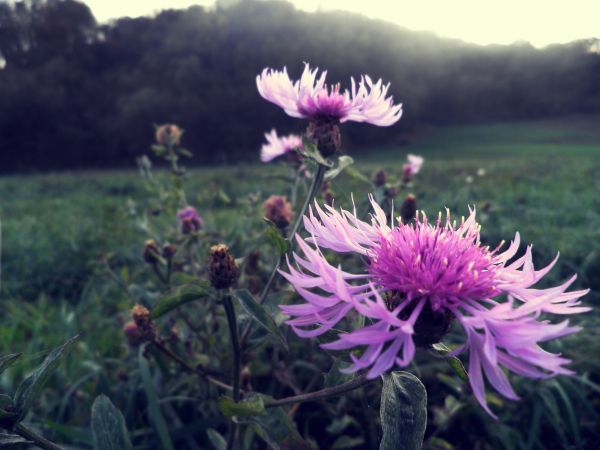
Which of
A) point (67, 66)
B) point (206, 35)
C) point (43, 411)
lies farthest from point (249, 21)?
point (43, 411)

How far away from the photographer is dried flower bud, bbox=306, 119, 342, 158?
93cm

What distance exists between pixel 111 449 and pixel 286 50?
16.5m

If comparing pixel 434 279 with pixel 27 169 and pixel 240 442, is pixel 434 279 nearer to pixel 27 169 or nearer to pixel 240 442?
pixel 240 442

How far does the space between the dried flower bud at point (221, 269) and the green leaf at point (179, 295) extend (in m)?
0.03

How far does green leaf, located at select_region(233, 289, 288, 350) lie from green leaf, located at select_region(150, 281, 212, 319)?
0.05 m

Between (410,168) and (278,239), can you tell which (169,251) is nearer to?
(278,239)

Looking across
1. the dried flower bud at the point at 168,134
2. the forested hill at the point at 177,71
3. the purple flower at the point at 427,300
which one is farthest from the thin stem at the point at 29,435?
the forested hill at the point at 177,71

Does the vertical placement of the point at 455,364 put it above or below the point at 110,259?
above

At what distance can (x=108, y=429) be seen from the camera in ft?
2.34

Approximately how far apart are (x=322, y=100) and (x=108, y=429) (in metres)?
0.65

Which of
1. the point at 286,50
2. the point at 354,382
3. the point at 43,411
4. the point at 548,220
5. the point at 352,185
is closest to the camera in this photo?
the point at 354,382

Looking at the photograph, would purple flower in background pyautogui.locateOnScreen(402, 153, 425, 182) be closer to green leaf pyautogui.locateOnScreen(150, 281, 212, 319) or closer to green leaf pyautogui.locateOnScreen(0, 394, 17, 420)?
green leaf pyautogui.locateOnScreen(150, 281, 212, 319)

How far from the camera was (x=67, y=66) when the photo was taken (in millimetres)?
18438

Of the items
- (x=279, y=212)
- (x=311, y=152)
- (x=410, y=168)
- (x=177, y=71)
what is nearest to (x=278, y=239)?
(x=311, y=152)
